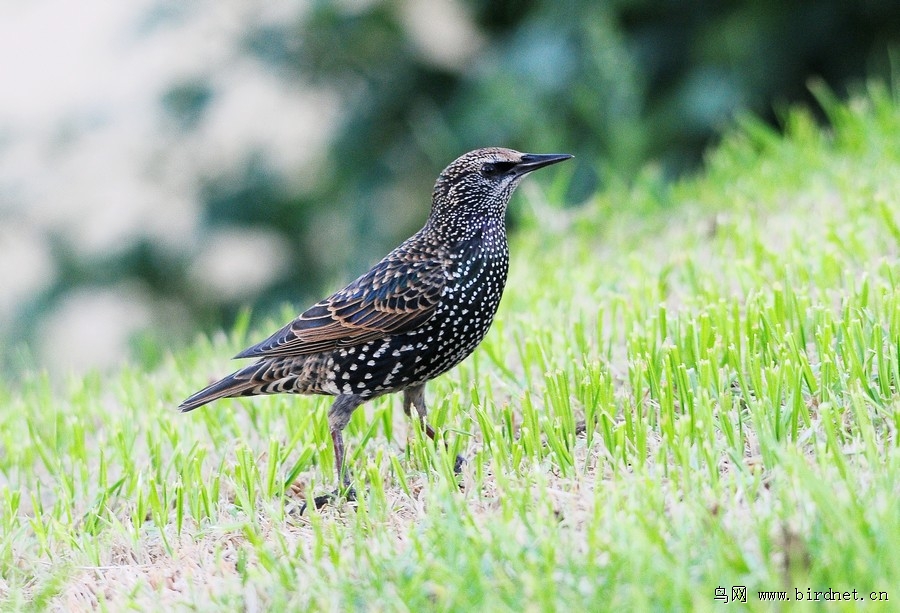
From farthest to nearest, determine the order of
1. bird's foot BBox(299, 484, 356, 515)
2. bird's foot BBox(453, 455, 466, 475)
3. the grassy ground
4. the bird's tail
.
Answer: the bird's tail < bird's foot BBox(453, 455, 466, 475) < bird's foot BBox(299, 484, 356, 515) < the grassy ground

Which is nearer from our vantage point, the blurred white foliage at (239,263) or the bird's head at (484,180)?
the bird's head at (484,180)

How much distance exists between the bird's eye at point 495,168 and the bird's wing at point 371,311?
1.53 ft

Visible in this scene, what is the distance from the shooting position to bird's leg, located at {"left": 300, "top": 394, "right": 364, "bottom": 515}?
156 inches

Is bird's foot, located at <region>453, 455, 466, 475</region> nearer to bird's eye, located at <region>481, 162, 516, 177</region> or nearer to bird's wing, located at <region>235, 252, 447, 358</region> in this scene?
bird's wing, located at <region>235, 252, 447, 358</region>

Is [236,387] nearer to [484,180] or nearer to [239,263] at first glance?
[484,180]

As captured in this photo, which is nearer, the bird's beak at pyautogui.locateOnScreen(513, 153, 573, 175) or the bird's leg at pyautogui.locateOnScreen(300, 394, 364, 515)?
the bird's leg at pyautogui.locateOnScreen(300, 394, 364, 515)

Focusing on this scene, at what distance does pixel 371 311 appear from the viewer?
425 centimetres

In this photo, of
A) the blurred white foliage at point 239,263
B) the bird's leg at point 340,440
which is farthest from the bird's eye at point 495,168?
the blurred white foliage at point 239,263

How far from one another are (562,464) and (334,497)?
897 millimetres

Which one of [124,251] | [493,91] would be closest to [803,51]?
[493,91]

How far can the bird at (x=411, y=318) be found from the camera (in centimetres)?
416

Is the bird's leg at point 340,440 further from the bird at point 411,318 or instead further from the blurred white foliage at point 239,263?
the blurred white foliage at point 239,263

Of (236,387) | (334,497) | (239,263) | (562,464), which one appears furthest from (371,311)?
(239,263)

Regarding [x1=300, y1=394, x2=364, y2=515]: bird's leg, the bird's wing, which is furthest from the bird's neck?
[x1=300, y1=394, x2=364, y2=515]: bird's leg
